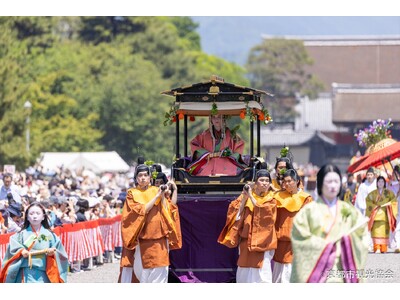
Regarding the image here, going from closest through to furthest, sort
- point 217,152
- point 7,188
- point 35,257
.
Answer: point 35,257
point 217,152
point 7,188

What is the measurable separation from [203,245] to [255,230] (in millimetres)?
1549

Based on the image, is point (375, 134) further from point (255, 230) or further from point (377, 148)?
point (255, 230)

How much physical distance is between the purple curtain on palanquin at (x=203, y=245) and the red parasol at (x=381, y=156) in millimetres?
7798

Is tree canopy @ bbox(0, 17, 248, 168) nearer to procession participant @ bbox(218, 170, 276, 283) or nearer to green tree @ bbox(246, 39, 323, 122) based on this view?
green tree @ bbox(246, 39, 323, 122)

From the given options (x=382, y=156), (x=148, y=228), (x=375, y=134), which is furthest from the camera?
(x=375, y=134)

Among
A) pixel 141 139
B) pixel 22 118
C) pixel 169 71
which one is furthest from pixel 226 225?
pixel 169 71

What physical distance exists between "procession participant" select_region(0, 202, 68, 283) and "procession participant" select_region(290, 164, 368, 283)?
363 cm

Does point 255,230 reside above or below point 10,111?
below

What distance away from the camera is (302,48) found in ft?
318

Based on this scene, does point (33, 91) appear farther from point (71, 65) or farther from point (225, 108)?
point (225, 108)

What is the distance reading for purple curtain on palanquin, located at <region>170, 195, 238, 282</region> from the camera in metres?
18.9

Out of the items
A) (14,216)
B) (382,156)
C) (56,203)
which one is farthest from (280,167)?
(382,156)

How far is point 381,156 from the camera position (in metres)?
26.6

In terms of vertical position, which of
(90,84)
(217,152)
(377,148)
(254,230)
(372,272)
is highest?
(90,84)
